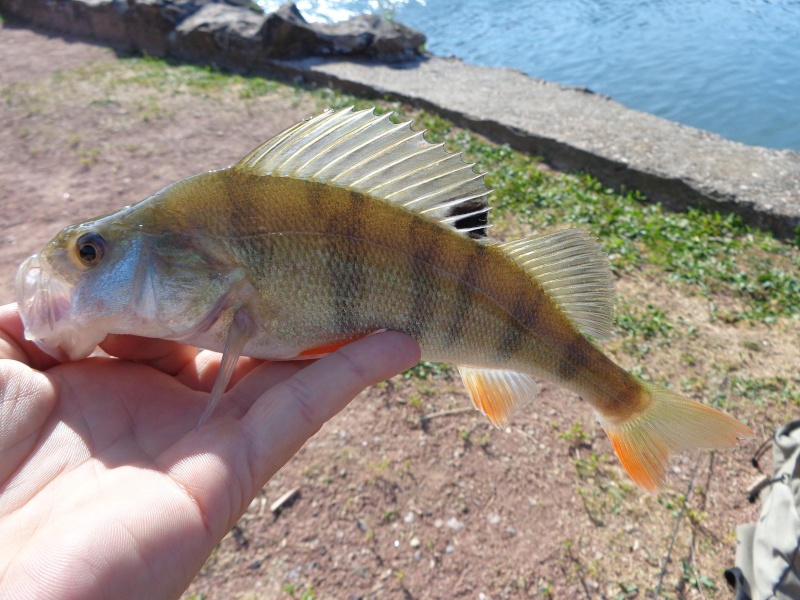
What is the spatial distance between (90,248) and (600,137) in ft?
20.0

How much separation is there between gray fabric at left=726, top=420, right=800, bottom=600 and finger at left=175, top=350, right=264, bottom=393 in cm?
251

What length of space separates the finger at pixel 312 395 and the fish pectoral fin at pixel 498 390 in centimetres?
38

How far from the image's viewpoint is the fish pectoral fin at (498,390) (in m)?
2.24

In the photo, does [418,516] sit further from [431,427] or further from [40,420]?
[40,420]

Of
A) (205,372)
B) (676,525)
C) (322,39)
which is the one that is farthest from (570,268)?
(322,39)

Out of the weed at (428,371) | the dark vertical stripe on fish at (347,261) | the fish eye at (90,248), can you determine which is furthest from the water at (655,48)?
the fish eye at (90,248)

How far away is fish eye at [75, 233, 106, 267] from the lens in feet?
5.75

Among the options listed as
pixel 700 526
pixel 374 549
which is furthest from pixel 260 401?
pixel 700 526

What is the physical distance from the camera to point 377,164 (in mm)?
1947

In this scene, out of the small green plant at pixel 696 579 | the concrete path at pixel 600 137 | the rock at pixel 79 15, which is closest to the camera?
the small green plant at pixel 696 579

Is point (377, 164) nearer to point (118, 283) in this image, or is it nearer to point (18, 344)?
point (118, 283)

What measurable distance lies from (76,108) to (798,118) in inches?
440

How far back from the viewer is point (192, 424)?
1.91m

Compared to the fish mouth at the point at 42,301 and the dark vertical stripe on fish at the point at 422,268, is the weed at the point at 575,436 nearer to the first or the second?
the dark vertical stripe on fish at the point at 422,268
